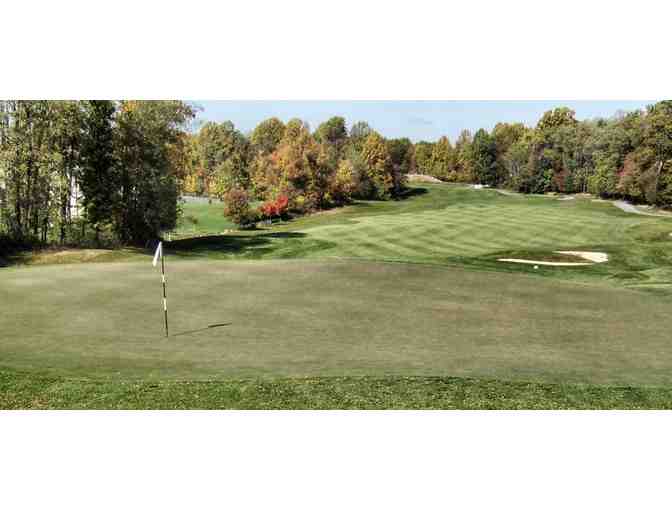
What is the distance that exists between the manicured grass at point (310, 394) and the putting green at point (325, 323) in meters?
0.15

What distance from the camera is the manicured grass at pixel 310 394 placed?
774cm

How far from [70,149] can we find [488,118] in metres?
7.46

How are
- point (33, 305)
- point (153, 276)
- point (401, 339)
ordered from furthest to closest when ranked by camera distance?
point (153, 276), point (33, 305), point (401, 339)

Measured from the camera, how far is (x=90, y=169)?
458 inches

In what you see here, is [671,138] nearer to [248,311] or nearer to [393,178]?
[393,178]

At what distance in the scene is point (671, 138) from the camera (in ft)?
37.7

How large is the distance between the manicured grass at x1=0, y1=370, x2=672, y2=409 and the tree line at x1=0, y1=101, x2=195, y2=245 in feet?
13.5

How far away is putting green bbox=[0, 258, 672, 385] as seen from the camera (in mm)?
8211

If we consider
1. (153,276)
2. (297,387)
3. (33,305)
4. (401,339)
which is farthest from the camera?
(153,276)

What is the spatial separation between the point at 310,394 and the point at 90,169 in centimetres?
649

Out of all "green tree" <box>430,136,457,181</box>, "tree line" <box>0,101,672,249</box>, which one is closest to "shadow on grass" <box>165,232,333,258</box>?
"tree line" <box>0,101,672,249</box>

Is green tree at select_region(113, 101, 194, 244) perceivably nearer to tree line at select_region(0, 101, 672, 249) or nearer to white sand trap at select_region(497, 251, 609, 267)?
tree line at select_region(0, 101, 672, 249)

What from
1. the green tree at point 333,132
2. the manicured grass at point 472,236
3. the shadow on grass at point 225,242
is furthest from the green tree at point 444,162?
the shadow on grass at point 225,242

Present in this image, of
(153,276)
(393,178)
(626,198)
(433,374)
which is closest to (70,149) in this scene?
(153,276)
